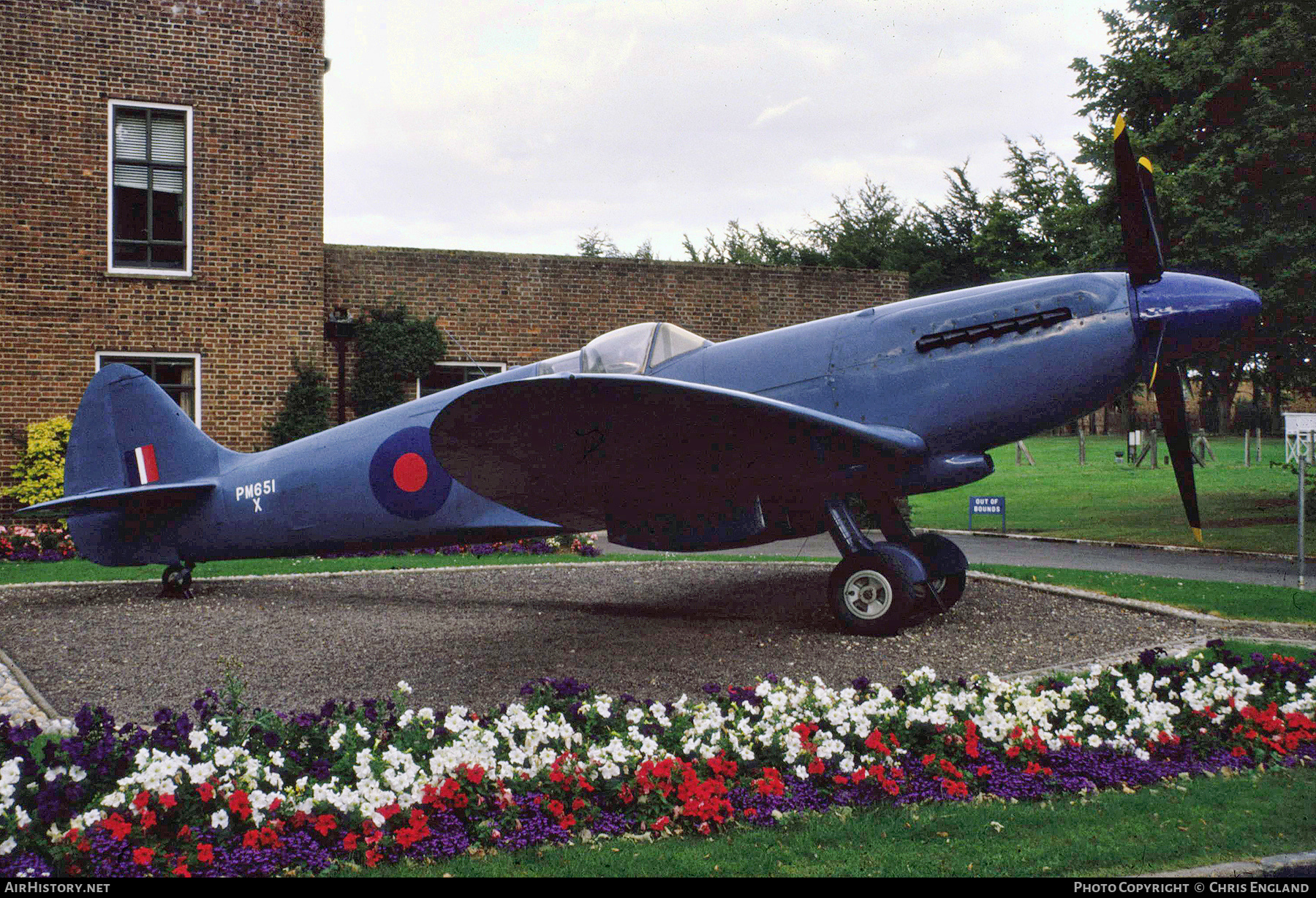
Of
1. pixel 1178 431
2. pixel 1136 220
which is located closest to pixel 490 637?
pixel 1178 431

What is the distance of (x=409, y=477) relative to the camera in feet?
25.5

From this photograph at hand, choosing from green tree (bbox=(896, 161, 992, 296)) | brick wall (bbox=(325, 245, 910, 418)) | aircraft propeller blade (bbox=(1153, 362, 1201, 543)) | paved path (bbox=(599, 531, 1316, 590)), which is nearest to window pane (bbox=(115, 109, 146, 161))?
brick wall (bbox=(325, 245, 910, 418))

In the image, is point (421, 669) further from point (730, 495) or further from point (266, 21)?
point (266, 21)

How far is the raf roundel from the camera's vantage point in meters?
7.70

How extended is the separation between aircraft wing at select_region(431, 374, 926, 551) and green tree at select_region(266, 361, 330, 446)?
893 cm

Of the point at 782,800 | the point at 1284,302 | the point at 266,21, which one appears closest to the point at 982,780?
the point at 782,800

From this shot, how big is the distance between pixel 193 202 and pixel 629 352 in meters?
10.9

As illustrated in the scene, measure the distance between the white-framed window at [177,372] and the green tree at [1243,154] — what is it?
49.2 ft

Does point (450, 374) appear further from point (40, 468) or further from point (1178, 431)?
point (1178, 431)

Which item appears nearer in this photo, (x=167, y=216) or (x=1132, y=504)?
(x=167, y=216)

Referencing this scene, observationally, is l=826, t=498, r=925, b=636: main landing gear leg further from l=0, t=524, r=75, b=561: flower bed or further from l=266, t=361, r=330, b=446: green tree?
l=0, t=524, r=75, b=561: flower bed

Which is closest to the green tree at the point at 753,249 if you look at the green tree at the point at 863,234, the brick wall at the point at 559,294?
the green tree at the point at 863,234

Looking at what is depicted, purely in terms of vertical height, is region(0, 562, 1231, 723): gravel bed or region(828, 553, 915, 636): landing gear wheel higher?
region(828, 553, 915, 636): landing gear wheel

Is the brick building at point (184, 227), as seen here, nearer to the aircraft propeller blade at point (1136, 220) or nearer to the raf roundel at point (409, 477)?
the raf roundel at point (409, 477)
